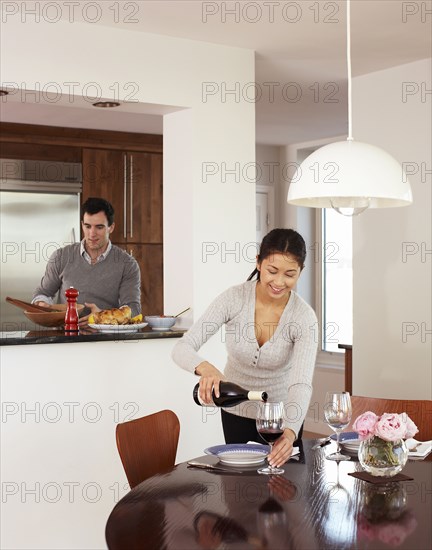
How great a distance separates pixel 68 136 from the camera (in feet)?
20.9

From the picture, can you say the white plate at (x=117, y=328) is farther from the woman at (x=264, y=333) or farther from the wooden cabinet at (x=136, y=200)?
the wooden cabinet at (x=136, y=200)

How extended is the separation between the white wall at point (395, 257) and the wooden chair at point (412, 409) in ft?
4.75

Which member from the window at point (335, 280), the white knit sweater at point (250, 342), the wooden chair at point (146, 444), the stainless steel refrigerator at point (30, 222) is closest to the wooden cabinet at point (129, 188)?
the stainless steel refrigerator at point (30, 222)

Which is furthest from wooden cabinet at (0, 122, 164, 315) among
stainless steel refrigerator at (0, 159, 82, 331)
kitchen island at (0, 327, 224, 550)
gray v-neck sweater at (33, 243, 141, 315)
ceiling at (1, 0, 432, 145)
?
kitchen island at (0, 327, 224, 550)

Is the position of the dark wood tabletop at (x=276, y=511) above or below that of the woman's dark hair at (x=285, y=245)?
below

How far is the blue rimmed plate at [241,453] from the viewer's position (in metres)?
2.45

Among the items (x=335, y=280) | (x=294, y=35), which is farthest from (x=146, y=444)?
(x=335, y=280)

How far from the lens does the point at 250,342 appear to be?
302cm

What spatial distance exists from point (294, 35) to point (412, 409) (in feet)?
6.39

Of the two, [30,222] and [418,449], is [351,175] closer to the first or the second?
[418,449]

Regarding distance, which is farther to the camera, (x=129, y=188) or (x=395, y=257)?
(x=129, y=188)

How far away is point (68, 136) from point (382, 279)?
9.09ft

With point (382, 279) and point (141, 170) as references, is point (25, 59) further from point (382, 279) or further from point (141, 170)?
point (141, 170)

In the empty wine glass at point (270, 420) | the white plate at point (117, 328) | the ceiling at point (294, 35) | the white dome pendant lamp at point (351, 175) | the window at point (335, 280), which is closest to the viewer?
the white dome pendant lamp at point (351, 175)
